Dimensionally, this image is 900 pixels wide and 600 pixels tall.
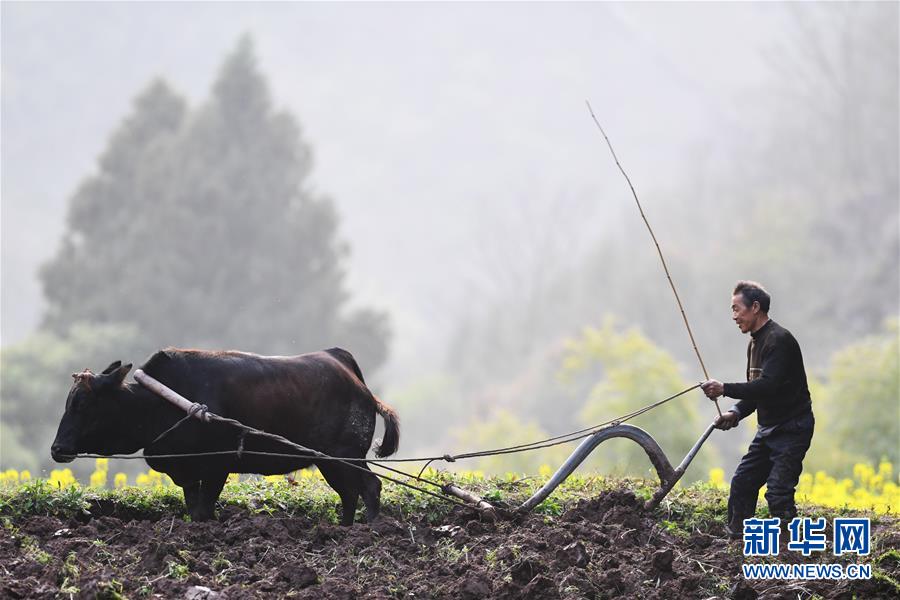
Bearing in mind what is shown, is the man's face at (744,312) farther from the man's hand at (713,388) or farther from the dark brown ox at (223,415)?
the dark brown ox at (223,415)

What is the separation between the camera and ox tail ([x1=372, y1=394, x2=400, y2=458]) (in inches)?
372

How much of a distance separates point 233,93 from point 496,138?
50328 mm

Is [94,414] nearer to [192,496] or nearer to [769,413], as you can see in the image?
[192,496]

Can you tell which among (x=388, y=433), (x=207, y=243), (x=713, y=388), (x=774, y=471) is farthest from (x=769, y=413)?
(x=207, y=243)

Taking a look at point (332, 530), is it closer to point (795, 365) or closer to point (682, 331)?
point (795, 365)

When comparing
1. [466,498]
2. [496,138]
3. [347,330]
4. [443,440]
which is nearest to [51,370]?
[347,330]

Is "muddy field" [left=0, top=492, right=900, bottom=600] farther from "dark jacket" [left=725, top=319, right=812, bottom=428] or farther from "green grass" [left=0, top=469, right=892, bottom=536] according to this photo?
"dark jacket" [left=725, top=319, right=812, bottom=428]

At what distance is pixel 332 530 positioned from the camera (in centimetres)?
836

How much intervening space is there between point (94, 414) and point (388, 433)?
2317 mm

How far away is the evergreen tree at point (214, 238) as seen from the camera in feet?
115

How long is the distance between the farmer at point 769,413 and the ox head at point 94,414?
14.9ft

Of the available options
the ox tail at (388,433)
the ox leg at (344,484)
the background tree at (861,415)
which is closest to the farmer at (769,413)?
the ox tail at (388,433)

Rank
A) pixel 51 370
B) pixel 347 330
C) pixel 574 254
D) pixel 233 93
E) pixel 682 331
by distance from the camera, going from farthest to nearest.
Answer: pixel 574 254 < pixel 682 331 < pixel 233 93 < pixel 347 330 < pixel 51 370

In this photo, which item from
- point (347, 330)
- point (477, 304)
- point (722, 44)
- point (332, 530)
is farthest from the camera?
point (722, 44)
